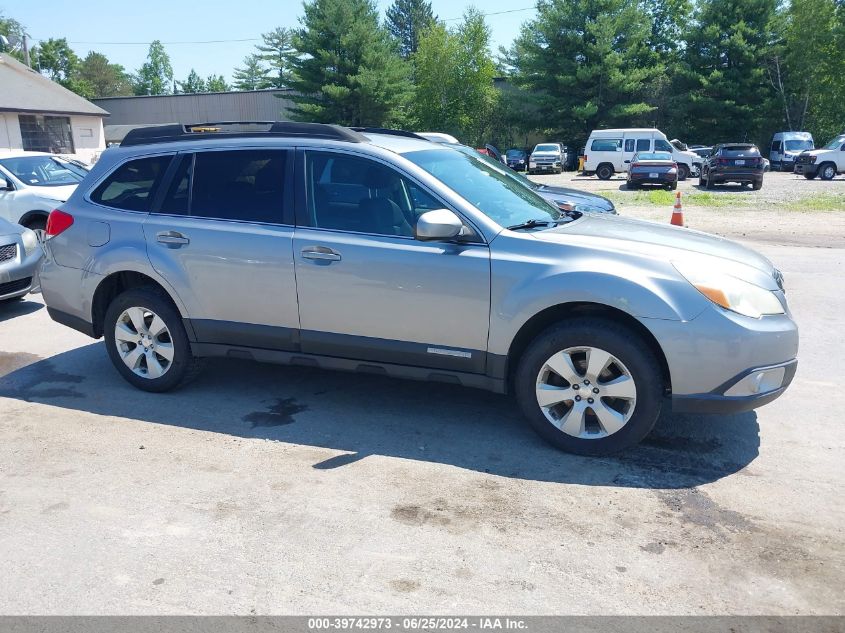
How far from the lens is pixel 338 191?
484cm

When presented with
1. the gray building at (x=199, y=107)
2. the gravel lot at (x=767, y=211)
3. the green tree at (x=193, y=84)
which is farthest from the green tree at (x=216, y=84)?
the gravel lot at (x=767, y=211)

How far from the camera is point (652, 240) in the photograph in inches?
177

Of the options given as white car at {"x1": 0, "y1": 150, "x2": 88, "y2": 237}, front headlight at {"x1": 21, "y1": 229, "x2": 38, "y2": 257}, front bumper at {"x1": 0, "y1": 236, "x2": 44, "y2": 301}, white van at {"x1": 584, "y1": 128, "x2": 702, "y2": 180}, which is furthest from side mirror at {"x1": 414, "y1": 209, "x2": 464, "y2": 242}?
white van at {"x1": 584, "y1": 128, "x2": 702, "y2": 180}

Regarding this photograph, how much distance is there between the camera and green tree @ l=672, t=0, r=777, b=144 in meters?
46.7

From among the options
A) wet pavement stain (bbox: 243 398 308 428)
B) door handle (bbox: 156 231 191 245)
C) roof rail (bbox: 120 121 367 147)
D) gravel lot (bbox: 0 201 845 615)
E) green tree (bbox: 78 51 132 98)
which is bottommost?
wet pavement stain (bbox: 243 398 308 428)

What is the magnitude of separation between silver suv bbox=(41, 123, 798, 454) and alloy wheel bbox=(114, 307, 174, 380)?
0.05 feet

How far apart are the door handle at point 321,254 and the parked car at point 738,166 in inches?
963

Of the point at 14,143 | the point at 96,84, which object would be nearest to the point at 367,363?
the point at 14,143

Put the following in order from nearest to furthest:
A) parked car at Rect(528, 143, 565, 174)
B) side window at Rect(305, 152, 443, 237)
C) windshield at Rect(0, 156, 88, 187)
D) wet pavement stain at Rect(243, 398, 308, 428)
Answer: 1. side window at Rect(305, 152, 443, 237)
2. wet pavement stain at Rect(243, 398, 308, 428)
3. windshield at Rect(0, 156, 88, 187)
4. parked car at Rect(528, 143, 565, 174)

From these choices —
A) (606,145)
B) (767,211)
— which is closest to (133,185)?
(767,211)

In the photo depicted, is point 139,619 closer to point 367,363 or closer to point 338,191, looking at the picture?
point 367,363

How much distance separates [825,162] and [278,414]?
32.0 metres

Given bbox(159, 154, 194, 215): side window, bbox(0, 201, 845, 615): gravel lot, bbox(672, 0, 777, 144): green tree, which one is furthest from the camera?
bbox(672, 0, 777, 144): green tree

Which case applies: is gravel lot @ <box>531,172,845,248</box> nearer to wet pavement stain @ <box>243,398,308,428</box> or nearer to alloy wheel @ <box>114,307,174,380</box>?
wet pavement stain @ <box>243,398,308,428</box>
